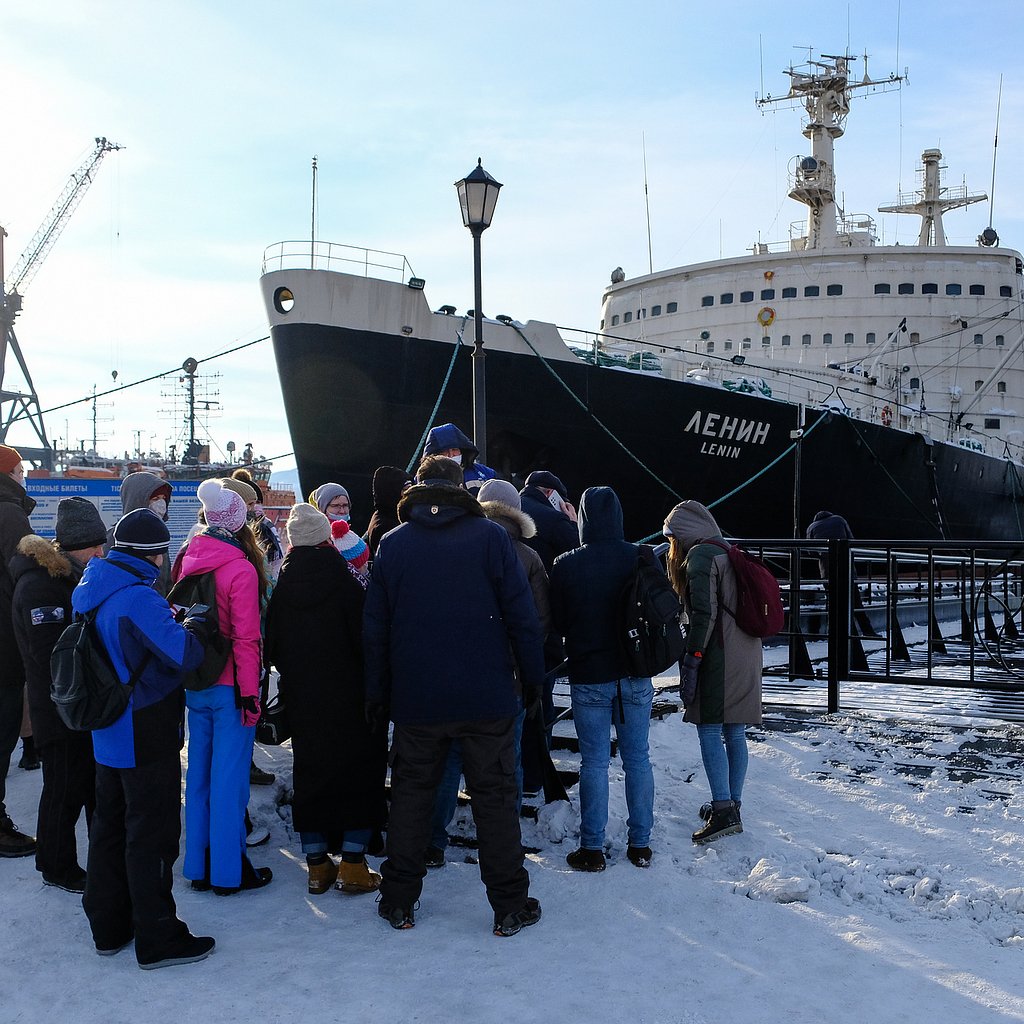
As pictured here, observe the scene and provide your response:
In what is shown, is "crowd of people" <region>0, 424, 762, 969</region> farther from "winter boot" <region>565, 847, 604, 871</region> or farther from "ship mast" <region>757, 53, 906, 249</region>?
"ship mast" <region>757, 53, 906, 249</region>

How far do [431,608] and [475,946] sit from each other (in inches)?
46.7

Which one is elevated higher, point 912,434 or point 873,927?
point 912,434

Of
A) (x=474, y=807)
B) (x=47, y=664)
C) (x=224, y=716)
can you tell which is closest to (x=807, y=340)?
(x=474, y=807)

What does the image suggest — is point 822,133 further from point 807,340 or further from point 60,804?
point 60,804

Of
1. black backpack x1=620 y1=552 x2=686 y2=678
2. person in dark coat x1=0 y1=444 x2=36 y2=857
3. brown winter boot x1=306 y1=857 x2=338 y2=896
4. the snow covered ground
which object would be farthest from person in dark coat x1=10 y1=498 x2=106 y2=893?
black backpack x1=620 y1=552 x2=686 y2=678

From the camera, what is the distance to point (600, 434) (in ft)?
45.5

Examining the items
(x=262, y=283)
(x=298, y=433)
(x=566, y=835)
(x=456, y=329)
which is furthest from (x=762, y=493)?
(x=566, y=835)

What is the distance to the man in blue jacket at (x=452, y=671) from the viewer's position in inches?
128

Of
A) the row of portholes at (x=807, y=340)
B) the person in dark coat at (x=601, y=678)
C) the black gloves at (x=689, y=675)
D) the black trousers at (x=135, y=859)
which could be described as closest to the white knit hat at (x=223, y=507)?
the black trousers at (x=135, y=859)

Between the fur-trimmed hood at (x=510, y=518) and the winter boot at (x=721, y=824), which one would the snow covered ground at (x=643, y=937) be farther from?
the fur-trimmed hood at (x=510, y=518)

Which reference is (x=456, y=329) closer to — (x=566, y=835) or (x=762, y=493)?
(x=762, y=493)

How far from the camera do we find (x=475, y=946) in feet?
10.3

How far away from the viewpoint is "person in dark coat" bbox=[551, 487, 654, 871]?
12.6ft

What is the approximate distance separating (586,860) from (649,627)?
1.02 meters
